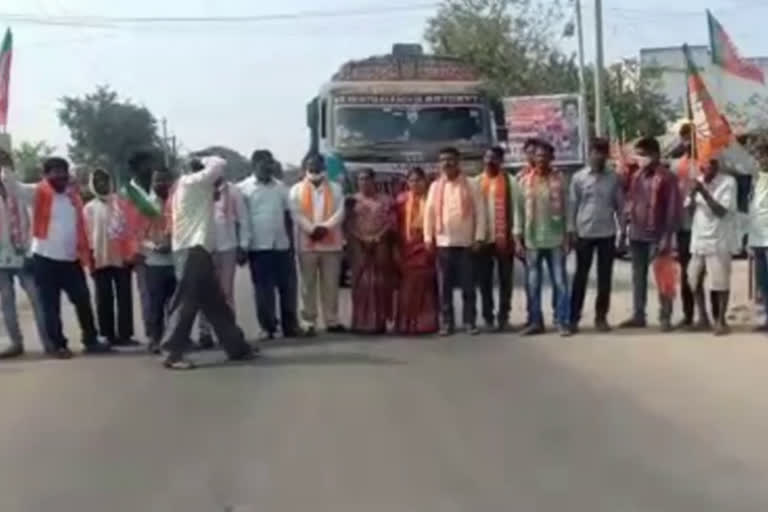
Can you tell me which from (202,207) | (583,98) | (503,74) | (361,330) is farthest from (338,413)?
(503,74)

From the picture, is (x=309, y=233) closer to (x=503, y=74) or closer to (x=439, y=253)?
(x=439, y=253)

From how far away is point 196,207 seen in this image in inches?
527

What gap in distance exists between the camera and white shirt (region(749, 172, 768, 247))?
1452 centimetres

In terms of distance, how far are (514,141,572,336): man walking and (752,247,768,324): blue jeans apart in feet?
5.94

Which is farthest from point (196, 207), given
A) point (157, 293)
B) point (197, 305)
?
point (157, 293)

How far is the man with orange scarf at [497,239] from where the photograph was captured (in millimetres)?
15375

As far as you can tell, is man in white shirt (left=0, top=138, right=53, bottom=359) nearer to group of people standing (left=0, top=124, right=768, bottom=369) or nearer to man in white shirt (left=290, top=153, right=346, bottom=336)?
group of people standing (left=0, top=124, right=768, bottom=369)

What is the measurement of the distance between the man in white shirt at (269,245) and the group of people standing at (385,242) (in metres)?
0.02

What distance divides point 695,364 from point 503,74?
1596 inches

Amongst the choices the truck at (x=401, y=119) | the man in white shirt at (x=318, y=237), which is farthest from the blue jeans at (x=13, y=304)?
the truck at (x=401, y=119)

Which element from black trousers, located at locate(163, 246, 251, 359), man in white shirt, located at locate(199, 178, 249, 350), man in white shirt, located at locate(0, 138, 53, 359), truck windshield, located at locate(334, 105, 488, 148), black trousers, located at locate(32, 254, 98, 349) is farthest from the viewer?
truck windshield, located at locate(334, 105, 488, 148)

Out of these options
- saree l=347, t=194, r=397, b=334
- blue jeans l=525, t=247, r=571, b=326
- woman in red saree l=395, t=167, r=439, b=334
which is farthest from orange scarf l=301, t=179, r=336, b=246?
blue jeans l=525, t=247, r=571, b=326

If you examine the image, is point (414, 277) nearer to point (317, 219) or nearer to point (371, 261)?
point (371, 261)

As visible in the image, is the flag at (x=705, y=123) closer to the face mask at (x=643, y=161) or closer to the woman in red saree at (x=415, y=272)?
the face mask at (x=643, y=161)
